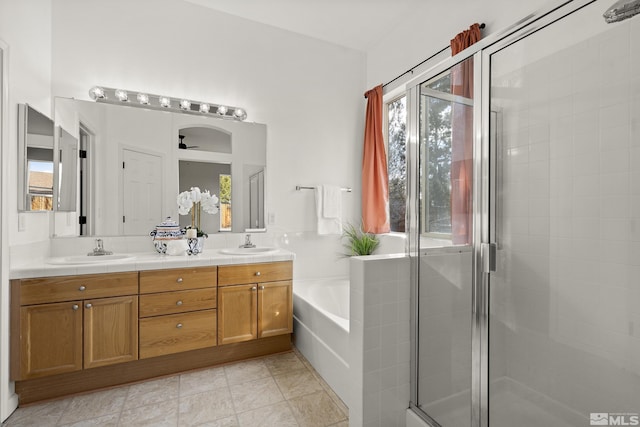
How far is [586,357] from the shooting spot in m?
1.20

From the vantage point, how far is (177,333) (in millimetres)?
2258

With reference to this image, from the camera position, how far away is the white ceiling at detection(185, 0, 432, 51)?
2830 millimetres

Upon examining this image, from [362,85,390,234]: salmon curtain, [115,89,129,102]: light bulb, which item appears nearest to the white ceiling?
[362,85,390,234]: salmon curtain

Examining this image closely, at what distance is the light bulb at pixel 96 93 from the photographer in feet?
8.17

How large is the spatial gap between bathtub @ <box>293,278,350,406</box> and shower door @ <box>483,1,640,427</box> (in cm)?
90

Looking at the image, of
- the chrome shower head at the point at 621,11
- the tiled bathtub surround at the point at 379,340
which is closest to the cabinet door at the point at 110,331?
the tiled bathtub surround at the point at 379,340

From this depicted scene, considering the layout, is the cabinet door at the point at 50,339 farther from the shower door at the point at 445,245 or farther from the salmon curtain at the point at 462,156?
the salmon curtain at the point at 462,156

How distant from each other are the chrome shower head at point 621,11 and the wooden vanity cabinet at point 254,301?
2240 millimetres

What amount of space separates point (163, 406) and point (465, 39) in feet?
10.1

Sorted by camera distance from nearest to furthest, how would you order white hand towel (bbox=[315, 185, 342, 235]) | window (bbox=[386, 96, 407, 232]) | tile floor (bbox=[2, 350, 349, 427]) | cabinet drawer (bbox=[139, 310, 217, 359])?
tile floor (bbox=[2, 350, 349, 427])
cabinet drawer (bbox=[139, 310, 217, 359])
white hand towel (bbox=[315, 185, 342, 235])
window (bbox=[386, 96, 407, 232])

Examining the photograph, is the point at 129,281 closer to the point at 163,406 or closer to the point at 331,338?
the point at 163,406

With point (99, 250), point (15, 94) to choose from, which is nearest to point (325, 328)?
point (99, 250)

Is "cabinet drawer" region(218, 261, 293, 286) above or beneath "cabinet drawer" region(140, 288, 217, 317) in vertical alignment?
above

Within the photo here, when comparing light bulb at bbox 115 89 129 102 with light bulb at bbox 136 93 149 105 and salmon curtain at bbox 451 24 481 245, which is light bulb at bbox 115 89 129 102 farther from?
salmon curtain at bbox 451 24 481 245
